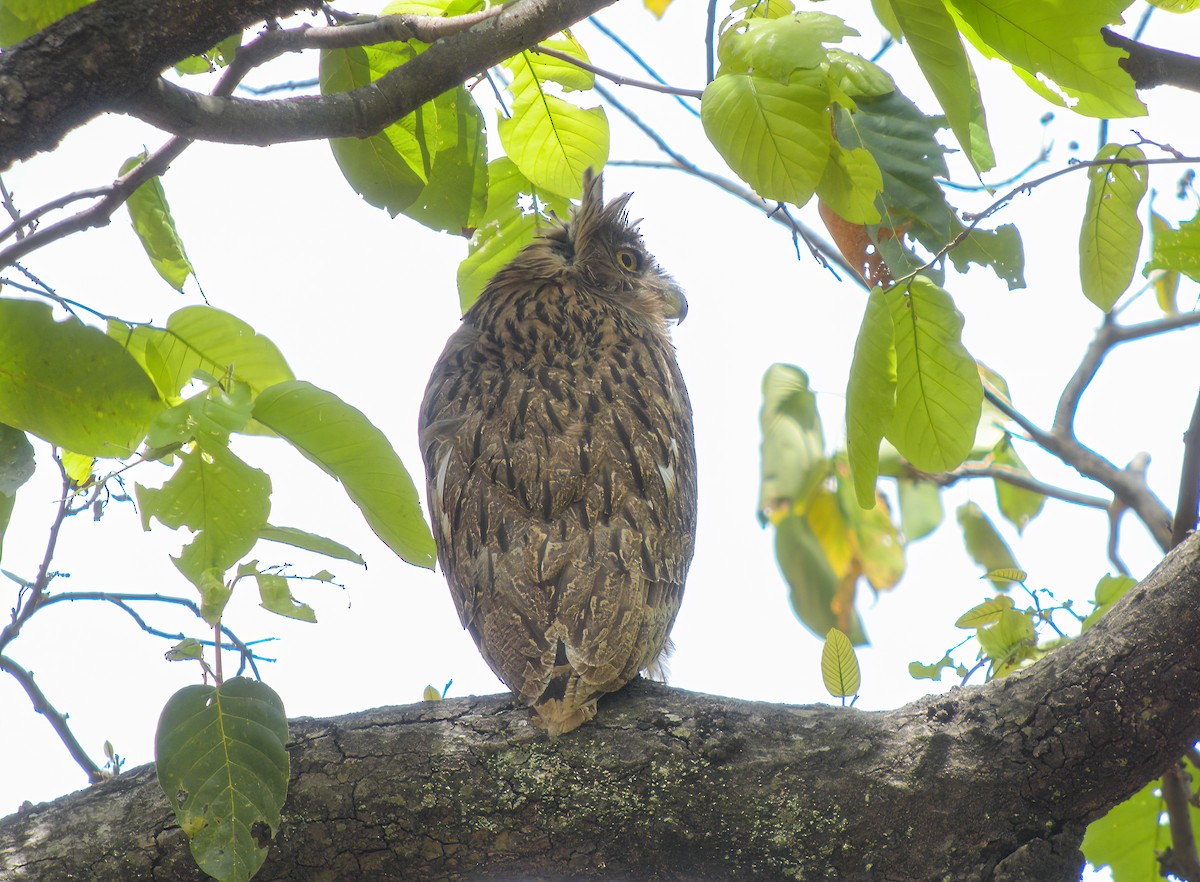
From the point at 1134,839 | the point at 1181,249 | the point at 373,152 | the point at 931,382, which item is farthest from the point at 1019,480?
the point at 373,152

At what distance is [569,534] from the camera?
3359mm

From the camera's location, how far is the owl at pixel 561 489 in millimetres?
3162

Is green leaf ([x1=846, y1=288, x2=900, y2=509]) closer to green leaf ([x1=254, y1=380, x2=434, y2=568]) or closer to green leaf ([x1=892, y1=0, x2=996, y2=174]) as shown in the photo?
green leaf ([x1=892, y1=0, x2=996, y2=174])

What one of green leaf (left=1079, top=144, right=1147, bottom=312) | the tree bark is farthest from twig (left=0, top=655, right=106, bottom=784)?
green leaf (left=1079, top=144, right=1147, bottom=312)

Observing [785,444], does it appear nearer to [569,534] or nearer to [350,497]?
[569,534]

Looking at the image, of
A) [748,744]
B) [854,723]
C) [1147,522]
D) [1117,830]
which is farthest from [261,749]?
[1147,522]

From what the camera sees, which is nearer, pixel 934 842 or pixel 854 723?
pixel 934 842

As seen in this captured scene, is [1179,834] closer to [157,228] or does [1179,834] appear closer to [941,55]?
[941,55]

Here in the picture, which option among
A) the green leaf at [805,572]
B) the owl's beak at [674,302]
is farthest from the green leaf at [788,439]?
the owl's beak at [674,302]

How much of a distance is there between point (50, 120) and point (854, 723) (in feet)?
7.42

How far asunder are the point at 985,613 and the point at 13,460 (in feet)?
8.98

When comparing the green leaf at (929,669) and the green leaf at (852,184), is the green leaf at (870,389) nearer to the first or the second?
the green leaf at (852,184)

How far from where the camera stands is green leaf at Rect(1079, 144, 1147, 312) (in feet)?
8.44

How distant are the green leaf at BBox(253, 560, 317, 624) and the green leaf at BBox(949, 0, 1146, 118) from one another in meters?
1.84
